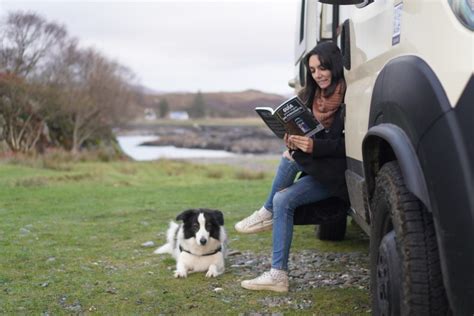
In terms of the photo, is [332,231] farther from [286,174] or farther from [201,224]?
[286,174]

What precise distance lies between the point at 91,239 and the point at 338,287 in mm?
4119

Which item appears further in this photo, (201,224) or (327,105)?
(201,224)

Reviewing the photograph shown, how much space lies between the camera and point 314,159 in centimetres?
435

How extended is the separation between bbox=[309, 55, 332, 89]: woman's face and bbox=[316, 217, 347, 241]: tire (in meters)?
2.81

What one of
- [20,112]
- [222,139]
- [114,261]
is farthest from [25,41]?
[222,139]

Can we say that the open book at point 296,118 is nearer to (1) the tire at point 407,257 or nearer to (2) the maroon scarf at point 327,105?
(2) the maroon scarf at point 327,105

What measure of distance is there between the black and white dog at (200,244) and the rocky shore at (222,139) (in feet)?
172

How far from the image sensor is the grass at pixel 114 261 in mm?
4578

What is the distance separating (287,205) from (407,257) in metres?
2.16

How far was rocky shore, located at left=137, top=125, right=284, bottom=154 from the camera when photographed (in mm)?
63062

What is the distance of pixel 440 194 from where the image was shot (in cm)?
226

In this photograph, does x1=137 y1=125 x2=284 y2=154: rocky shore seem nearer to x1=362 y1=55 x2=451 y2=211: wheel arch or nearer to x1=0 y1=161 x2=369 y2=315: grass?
x1=0 y1=161 x2=369 y2=315: grass

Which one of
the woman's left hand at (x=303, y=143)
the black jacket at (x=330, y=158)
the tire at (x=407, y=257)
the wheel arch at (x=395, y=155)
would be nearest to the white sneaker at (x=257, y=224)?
the black jacket at (x=330, y=158)

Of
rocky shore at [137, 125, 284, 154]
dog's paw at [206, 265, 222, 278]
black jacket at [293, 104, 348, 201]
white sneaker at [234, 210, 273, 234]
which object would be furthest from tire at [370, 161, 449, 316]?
rocky shore at [137, 125, 284, 154]
